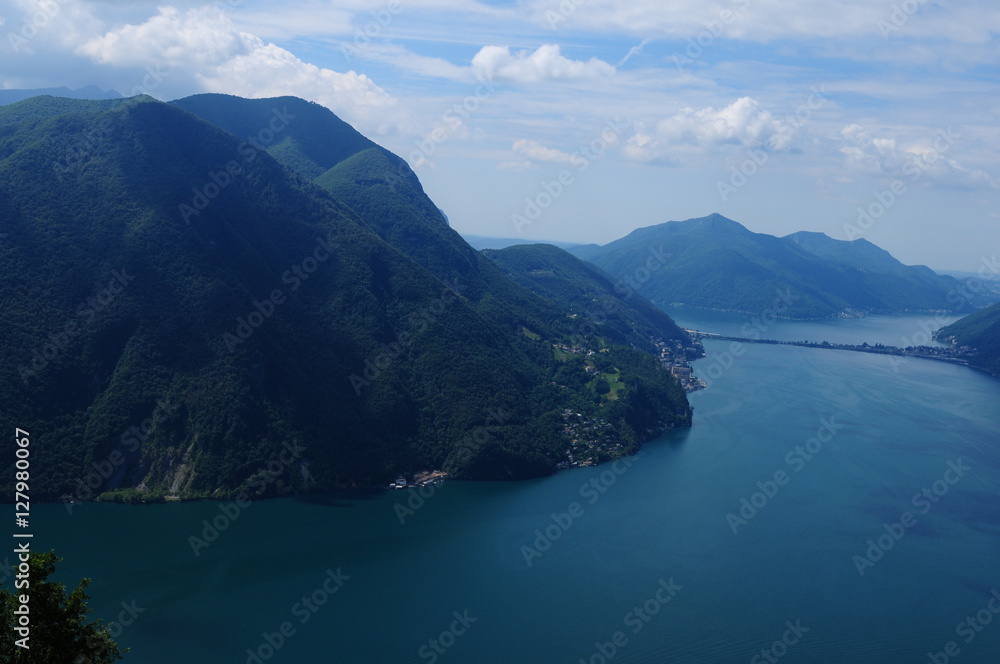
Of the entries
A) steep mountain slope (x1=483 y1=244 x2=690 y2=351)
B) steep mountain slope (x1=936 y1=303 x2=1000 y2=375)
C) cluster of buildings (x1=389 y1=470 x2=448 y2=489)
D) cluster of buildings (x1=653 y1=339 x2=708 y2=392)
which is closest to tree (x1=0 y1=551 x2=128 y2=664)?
cluster of buildings (x1=389 y1=470 x2=448 y2=489)

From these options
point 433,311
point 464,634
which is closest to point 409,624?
point 464,634

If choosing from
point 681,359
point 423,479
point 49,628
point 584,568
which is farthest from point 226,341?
point 681,359

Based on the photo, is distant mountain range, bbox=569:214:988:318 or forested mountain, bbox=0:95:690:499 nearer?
forested mountain, bbox=0:95:690:499

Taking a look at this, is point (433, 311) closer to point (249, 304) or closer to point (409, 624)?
point (249, 304)

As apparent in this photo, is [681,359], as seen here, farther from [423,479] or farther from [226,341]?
[226,341]

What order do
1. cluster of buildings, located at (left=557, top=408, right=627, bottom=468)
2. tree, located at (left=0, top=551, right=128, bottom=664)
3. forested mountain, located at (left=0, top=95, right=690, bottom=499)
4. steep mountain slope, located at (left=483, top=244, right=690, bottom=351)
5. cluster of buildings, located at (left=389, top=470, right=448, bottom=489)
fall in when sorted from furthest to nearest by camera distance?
steep mountain slope, located at (left=483, top=244, right=690, bottom=351)
cluster of buildings, located at (left=557, top=408, right=627, bottom=468)
cluster of buildings, located at (left=389, top=470, right=448, bottom=489)
forested mountain, located at (left=0, top=95, right=690, bottom=499)
tree, located at (left=0, top=551, right=128, bottom=664)

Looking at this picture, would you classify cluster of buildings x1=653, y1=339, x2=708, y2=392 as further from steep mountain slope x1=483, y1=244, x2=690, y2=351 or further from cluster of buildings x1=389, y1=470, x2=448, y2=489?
cluster of buildings x1=389, y1=470, x2=448, y2=489
